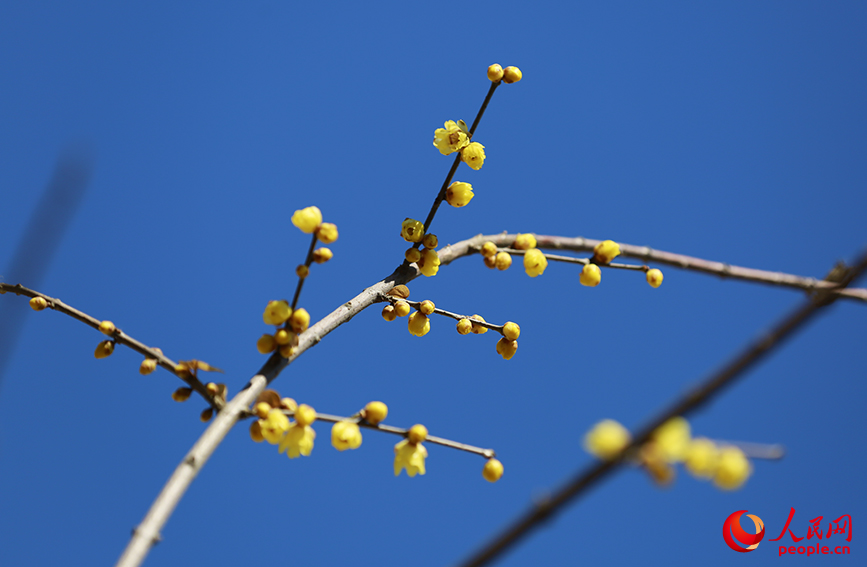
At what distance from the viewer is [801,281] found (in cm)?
151

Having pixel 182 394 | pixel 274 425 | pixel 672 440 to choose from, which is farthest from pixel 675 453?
pixel 182 394

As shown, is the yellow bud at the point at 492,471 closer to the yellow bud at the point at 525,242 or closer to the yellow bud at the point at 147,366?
the yellow bud at the point at 525,242

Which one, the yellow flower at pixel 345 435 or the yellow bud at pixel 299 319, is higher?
the yellow bud at pixel 299 319

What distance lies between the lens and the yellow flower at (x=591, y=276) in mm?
1466

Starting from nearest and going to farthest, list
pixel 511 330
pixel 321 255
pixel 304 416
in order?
pixel 304 416
pixel 321 255
pixel 511 330

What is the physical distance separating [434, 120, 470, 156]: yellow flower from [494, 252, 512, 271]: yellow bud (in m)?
0.30

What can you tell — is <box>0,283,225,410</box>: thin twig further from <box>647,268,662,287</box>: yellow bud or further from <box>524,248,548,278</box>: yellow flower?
<box>647,268,662,287</box>: yellow bud

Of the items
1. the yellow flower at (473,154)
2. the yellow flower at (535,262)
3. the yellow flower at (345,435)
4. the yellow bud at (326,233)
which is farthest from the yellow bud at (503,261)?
the yellow flower at (345,435)

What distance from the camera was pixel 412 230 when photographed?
1505 millimetres

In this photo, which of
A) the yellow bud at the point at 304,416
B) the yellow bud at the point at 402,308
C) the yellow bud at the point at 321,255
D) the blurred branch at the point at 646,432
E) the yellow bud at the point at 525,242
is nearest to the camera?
the blurred branch at the point at 646,432

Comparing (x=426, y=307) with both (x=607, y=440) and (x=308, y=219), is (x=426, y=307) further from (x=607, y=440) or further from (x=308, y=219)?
(x=607, y=440)

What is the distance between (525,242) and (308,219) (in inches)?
23.6

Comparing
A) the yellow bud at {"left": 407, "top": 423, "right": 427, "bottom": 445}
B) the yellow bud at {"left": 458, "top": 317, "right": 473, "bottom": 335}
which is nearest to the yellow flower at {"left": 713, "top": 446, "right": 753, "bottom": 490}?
the yellow bud at {"left": 407, "top": 423, "right": 427, "bottom": 445}

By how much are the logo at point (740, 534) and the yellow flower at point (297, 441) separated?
4.02 feet
